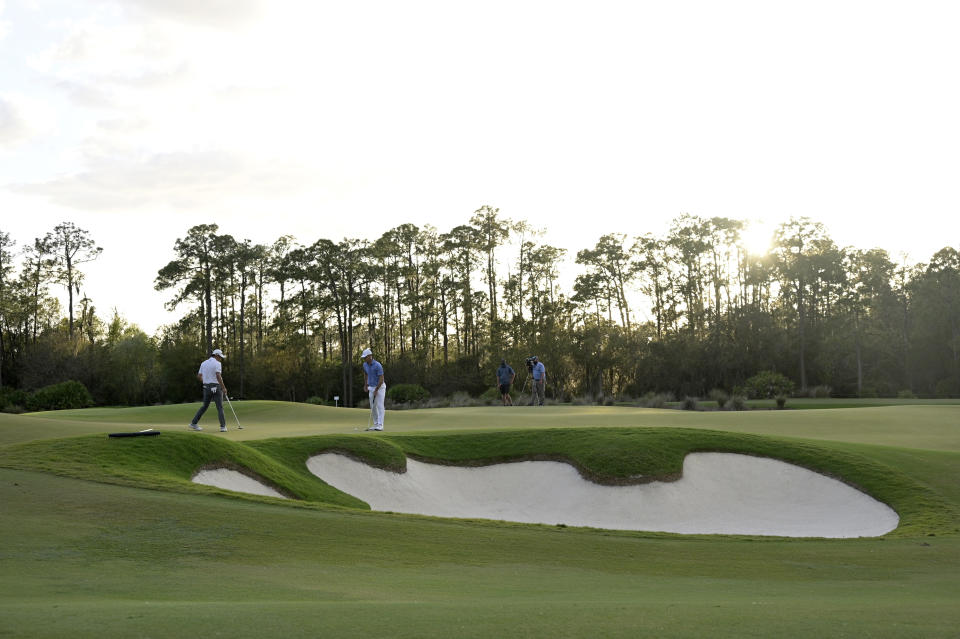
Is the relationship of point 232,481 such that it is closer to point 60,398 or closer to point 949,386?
point 60,398

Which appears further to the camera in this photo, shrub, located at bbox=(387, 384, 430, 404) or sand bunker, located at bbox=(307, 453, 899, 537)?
shrub, located at bbox=(387, 384, 430, 404)

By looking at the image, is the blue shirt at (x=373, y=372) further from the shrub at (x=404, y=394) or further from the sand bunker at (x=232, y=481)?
the shrub at (x=404, y=394)

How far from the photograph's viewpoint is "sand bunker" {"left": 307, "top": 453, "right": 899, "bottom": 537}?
16812 mm

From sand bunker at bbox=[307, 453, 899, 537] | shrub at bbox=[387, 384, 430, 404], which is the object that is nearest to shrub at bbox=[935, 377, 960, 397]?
shrub at bbox=[387, 384, 430, 404]

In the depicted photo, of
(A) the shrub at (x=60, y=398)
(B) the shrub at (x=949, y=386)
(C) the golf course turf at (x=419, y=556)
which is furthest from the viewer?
(B) the shrub at (x=949, y=386)

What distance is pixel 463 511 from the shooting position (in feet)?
60.2

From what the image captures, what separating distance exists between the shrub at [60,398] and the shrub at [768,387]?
3851 centimetres

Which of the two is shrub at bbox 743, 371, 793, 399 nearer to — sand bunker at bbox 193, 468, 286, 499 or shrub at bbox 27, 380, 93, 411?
→ shrub at bbox 27, 380, 93, 411

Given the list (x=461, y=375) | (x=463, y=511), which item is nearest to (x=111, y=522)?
(x=463, y=511)

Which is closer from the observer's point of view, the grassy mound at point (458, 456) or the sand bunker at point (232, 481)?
the grassy mound at point (458, 456)

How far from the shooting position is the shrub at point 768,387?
49844 millimetres

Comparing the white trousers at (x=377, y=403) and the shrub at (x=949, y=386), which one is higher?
the white trousers at (x=377, y=403)

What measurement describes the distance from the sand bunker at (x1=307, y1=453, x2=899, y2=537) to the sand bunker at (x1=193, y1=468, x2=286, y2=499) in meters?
2.28

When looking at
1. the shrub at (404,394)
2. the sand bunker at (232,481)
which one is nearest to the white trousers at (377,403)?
the sand bunker at (232,481)
